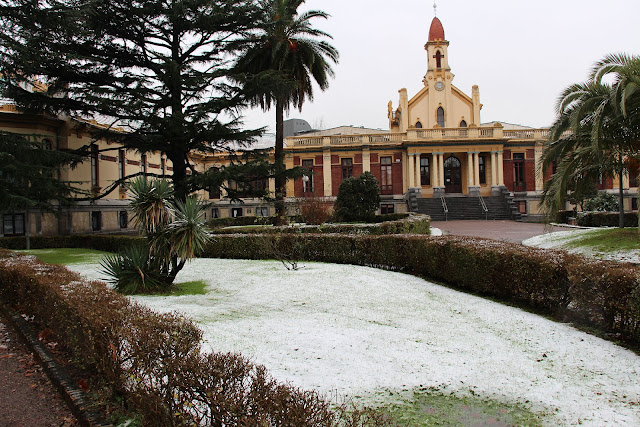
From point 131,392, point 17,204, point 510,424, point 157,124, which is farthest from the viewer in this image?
point 157,124

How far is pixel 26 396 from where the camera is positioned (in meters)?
4.39

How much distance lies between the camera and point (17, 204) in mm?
15516

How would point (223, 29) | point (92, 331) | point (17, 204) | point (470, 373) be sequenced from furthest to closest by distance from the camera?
point (223, 29) → point (17, 204) → point (470, 373) → point (92, 331)

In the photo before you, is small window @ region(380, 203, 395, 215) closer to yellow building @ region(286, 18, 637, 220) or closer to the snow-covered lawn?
yellow building @ region(286, 18, 637, 220)

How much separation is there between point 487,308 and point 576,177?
9.28 metres

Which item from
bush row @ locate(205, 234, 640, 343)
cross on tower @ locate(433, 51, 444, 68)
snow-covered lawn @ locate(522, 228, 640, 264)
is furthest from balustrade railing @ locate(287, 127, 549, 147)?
bush row @ locate(205, 234, 640, 343)

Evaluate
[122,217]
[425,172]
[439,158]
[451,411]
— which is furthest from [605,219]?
[122,217]

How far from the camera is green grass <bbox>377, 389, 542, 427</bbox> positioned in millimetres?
3554

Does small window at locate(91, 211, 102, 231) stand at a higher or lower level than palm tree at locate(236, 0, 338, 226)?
lower

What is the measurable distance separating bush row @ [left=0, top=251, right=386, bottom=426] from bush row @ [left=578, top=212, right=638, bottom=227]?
76.4ft

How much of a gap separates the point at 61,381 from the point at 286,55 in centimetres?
2182

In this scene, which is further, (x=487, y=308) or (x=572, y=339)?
(x=487, y=308)

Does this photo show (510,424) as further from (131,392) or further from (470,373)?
(131,392)

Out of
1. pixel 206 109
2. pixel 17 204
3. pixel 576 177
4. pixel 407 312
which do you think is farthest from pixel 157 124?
pixel 576 177
